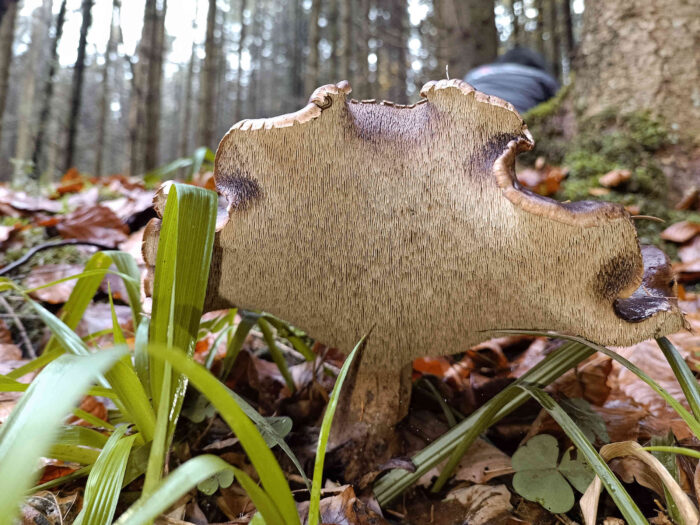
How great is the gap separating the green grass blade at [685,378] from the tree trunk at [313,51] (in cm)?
855

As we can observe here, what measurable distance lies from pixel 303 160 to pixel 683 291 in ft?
6.46

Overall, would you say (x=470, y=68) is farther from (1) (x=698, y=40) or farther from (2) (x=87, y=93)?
(2) (x=87, y=93)

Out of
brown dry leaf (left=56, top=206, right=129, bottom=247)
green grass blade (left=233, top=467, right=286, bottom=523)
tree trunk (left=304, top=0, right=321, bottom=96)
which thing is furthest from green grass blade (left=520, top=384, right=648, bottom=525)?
tree trunk (left=304, top=0, right=321, bottom=96)

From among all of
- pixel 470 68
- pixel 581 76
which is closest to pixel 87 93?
pixel 470 68

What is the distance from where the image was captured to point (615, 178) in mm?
2520

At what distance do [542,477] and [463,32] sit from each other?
4.91 metres

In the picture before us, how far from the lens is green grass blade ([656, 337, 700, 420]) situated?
2.87ft

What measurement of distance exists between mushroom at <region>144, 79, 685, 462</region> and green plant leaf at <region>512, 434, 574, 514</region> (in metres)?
0.27

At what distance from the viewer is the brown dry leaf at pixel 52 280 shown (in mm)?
1738

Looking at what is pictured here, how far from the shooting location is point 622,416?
128 cm

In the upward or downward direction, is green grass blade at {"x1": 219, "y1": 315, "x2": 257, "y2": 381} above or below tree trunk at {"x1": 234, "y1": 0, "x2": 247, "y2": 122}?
below

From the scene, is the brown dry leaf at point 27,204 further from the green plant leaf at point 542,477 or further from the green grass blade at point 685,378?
the green grass blade at point 685,378

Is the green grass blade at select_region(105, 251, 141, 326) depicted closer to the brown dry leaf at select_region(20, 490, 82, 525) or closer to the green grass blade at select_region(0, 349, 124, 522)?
the brown dry leaf at select_region(20, 490, 82, 525)

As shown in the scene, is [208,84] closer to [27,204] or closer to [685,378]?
[27,204]
